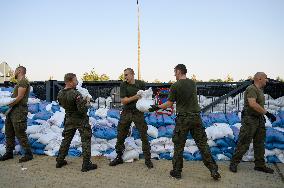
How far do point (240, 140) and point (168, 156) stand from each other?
1643 millimetres

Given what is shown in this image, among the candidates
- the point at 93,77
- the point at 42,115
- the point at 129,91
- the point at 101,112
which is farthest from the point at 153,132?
the point at 93,77

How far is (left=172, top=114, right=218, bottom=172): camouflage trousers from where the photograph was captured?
5.48m

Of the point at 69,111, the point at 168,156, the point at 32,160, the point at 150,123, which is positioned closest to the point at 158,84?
the point at 150,123

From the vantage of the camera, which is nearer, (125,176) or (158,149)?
(125,176)

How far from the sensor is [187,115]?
5.53 metres

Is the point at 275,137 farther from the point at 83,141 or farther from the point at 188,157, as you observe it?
the point at 83,141

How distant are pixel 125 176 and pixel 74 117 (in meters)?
1.46

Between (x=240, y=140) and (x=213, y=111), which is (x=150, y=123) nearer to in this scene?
(x=213, y=111)

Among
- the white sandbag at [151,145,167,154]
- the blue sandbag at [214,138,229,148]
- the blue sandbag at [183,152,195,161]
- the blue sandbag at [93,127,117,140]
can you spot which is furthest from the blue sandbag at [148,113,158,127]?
the blue sandbag at [214,138,229,148]

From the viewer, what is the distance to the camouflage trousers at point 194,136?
5.48 metres

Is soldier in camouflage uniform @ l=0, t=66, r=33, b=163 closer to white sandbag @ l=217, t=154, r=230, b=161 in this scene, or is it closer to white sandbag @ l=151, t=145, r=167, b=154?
white sandbag @ l=151, t=145, r=167, b=154

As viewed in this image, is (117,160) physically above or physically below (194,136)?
below

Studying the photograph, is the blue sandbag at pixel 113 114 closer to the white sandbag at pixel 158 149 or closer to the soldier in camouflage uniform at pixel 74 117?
the white sandbag at pixel 158 149

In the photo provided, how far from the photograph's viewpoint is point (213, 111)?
314 inches
